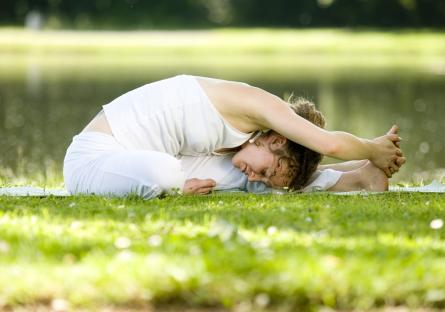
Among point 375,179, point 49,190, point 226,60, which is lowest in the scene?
point 49,190

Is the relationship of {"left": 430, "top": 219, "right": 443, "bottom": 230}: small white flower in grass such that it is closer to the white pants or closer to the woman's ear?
the woman's ear

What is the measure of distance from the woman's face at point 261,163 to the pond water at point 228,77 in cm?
141

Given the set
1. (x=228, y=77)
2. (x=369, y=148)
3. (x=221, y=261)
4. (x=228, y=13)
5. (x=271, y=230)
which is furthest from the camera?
(x=228, y=13)

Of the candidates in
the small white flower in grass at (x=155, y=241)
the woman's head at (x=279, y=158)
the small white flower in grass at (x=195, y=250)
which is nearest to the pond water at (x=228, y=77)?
the woman's head at (x=279, y=158)

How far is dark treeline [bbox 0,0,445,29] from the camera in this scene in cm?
5816

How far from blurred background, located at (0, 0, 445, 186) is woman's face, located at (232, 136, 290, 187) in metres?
2.37

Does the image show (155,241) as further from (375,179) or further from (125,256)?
(375,179)

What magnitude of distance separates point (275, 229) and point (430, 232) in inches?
31.4

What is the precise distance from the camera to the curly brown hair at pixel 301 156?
601cm

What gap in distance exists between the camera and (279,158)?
19.7 feet

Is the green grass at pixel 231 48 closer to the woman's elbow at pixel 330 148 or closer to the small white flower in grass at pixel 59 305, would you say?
the woman's elbow at pixel 330 148

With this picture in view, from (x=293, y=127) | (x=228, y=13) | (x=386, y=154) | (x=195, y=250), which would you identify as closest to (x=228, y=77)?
(x=386, y=154)

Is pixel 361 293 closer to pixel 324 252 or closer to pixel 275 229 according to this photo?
pixel 324 252

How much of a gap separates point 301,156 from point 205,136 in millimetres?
692
